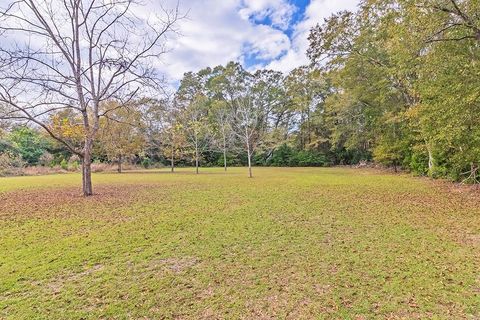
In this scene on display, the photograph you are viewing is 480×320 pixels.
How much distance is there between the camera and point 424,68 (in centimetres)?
916

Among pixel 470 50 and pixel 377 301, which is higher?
pixel 470 50

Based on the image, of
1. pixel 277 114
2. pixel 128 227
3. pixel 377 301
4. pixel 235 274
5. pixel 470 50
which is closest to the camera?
pixel 377 301

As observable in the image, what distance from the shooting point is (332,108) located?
2714 cm

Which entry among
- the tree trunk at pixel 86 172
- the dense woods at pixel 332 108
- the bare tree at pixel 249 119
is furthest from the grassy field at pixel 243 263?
the bare tree at pixel 249 119

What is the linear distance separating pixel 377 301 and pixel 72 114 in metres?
19.0

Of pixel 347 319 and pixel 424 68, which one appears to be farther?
pixel 424 68

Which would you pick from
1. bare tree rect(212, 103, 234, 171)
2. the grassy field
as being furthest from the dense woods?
the grassy field

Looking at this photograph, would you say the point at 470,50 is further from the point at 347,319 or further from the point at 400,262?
the point at 347,319

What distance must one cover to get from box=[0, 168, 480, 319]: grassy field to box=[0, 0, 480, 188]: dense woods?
3780 mm

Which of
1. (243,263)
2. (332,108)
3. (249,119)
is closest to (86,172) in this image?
(243,263)

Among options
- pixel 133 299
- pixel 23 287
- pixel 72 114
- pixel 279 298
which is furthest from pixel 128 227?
pixel 72 114

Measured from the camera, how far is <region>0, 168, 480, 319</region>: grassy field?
262 centimetres

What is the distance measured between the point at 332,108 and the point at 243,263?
25959mm

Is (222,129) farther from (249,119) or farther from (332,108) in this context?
(332,108)
